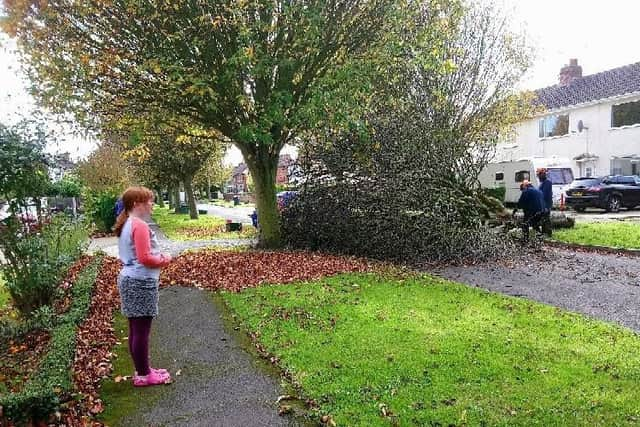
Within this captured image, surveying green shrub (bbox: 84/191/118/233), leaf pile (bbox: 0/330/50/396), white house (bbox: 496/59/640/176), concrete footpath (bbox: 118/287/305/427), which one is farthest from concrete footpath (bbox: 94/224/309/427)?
white house (bbox: 496/59/640/176)

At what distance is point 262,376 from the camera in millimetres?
4914

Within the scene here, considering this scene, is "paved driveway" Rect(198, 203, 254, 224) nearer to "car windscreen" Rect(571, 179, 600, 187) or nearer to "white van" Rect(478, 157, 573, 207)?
"white van" Rect(478, 157, 573, 207)

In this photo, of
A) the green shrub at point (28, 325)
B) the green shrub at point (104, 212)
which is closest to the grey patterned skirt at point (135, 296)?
the green shrub at point (28, 325)

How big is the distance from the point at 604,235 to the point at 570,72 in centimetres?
2541

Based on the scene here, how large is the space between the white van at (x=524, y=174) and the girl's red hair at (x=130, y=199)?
23677 mm

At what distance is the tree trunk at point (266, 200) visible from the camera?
46.9ft

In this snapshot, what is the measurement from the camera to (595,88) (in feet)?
107

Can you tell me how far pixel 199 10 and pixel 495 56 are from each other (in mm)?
13935

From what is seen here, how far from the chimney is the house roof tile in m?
0.59

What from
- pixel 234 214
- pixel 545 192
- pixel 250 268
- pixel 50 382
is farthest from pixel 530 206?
pixel 234 214

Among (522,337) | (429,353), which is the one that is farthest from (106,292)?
(522,337)

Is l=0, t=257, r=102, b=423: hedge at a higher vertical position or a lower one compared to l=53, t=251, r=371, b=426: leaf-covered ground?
higher

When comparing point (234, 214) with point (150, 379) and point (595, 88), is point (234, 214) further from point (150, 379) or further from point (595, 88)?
point (150, 379)

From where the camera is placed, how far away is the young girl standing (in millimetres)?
4531
